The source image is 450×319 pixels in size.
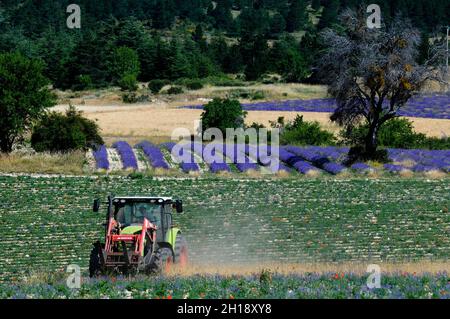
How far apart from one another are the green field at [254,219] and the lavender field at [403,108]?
3993 cm

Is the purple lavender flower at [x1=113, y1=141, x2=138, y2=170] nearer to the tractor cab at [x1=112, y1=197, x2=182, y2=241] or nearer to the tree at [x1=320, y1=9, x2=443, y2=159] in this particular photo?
the tree at [x1=320, y1=9, x2=443, y2=159]

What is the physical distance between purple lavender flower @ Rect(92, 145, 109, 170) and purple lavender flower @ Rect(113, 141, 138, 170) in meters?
0.86

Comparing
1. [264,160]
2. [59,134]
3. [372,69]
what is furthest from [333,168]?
[59,134]

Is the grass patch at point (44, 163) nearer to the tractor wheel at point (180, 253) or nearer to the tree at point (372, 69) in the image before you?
the tree at point (372, 69)

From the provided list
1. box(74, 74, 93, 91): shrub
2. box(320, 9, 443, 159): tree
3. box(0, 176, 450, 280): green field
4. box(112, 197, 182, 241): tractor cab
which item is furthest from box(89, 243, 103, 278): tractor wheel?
box(74, 74, 93, 91): shrub

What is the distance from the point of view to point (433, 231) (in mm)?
28578

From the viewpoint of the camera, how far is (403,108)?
8438cm

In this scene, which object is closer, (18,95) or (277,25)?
(18,95)

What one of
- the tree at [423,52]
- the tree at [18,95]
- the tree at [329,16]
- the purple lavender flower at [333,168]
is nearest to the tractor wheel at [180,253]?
the purple lavender flower at [333,168]

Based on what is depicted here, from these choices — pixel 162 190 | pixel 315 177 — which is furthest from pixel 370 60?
pixel 162 190

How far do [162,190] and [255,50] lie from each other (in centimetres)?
10007

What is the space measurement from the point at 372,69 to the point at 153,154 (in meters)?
12.6

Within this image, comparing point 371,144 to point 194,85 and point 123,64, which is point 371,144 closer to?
Result: point 194,85

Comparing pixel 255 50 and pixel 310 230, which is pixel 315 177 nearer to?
pixel 310 230
